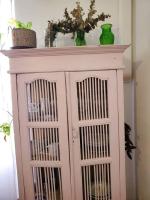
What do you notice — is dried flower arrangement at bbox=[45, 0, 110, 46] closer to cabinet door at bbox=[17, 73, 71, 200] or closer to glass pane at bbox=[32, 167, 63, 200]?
cabinet door at bbox=[17, 73, 71, 200]

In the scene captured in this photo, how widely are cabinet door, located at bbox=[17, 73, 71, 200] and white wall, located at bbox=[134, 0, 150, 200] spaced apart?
2.30ft

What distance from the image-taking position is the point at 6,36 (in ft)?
6.38

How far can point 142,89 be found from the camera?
175 centimetres

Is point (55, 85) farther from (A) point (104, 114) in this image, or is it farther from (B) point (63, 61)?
(A) point (104, 114)

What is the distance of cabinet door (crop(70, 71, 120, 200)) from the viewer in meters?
1.48

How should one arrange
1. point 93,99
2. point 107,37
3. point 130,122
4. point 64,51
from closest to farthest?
1. point 64,51
2. point 93,99
3. point 107,37
4. point 130,122

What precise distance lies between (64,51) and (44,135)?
66 cm

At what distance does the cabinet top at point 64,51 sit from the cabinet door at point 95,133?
15cm

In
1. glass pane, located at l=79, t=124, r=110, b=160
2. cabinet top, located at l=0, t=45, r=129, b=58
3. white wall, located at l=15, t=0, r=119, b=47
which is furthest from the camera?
white wall, located at l=15, t=0, r=119, b=47

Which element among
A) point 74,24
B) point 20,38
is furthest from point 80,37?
point 20,38

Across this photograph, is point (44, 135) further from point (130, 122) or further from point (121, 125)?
point (130, 122)

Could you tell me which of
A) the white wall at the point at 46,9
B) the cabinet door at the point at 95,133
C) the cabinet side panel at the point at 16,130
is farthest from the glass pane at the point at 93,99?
the white wall at the point at 46,9

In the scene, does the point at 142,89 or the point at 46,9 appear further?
the point at 46,9

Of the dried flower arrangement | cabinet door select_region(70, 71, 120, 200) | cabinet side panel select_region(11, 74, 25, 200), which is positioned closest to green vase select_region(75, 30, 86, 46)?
the dried flower arrangement
